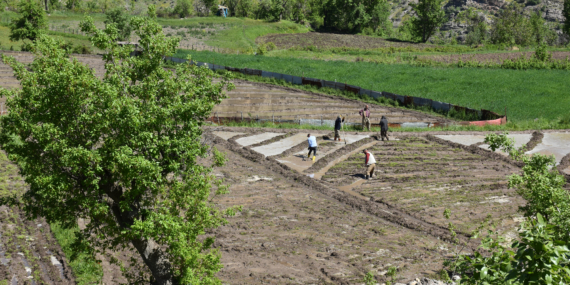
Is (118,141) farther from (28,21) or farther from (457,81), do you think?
(28,21)

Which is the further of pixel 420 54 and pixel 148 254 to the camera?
pixel 420 54

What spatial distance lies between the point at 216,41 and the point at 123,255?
242 feet

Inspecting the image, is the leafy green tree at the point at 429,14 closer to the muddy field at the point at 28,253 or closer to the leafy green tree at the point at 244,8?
the leafy green tree at the point at 244,8

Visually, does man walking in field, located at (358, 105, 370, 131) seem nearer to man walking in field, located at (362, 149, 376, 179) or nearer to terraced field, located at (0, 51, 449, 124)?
terraced field, located at (0, 51, 449, 124)

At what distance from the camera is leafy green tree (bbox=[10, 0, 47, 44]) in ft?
181

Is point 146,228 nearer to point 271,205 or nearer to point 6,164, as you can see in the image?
point 271,205

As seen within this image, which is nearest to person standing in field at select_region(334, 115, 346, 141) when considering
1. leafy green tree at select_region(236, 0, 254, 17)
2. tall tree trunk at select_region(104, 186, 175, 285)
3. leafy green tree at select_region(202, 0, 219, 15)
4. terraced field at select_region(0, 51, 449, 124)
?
terraced field at select_region(0, 51, 449, 124)

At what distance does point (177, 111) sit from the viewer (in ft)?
36.1

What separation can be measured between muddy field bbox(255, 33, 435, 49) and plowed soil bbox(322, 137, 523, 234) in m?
57.6

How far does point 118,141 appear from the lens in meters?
10.3

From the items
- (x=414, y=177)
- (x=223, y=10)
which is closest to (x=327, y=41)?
(x=223, y=10)

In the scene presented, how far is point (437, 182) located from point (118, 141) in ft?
55.1

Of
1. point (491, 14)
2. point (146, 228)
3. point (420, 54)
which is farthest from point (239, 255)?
point (491, 14)

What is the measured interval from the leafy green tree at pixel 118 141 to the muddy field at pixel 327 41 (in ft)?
237
